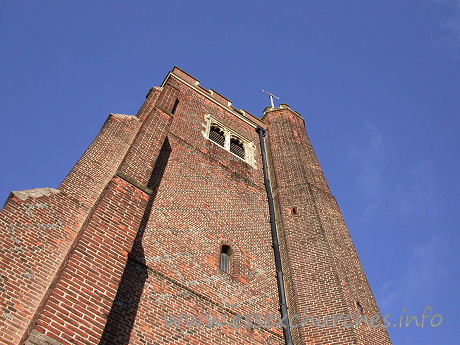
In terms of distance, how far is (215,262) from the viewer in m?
9.21

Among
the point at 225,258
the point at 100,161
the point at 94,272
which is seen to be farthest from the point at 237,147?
the point at 94,272

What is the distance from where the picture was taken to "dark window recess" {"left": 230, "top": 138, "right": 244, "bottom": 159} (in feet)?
51.6

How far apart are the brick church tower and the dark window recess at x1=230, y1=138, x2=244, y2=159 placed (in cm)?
84

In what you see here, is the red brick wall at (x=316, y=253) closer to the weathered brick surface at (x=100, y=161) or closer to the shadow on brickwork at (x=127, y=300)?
the shadow on brickwork at (x=127, y=300)

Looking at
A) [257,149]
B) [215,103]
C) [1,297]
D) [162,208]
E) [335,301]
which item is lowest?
[1,297]

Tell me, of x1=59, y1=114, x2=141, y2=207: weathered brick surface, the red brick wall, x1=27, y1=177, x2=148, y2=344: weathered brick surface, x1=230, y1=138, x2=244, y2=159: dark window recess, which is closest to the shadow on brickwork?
x1=27, y1=177, x2=148, y2=344: weathered brick surface

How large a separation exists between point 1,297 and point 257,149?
12115mm

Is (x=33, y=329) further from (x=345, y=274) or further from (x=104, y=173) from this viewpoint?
(x=345, y=274)

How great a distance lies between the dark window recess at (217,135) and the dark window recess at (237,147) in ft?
1.48

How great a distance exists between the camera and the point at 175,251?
8531 mm

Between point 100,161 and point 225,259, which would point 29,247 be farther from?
point 225,259

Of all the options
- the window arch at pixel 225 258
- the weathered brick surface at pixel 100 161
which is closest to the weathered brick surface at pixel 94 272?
the weathered brick surface at pixel 100 161

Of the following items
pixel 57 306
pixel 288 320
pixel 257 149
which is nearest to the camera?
pixel 57 306

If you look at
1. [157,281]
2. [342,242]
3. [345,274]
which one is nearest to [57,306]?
[157,281]
